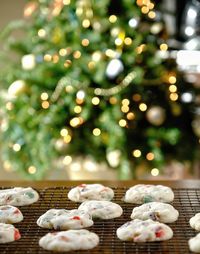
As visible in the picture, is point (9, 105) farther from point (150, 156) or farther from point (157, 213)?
point (157, 213)

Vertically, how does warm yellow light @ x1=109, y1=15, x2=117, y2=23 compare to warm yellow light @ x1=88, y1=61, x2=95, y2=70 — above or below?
above

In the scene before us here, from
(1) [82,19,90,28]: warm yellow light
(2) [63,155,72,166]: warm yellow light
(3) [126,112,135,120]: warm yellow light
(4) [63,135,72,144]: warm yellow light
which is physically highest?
(1) [82,19,90,28]: warm yellow light

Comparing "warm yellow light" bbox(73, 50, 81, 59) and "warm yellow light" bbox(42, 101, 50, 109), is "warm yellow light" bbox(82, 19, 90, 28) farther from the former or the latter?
"warm yellow light" bbox(42, 101, 50, 109)

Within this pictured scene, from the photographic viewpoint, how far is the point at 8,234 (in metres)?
1.41

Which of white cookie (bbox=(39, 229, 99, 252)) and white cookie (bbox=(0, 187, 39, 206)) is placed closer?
white cookie (bbox=(39, 229, 99, 252))

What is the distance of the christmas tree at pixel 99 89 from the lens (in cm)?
291

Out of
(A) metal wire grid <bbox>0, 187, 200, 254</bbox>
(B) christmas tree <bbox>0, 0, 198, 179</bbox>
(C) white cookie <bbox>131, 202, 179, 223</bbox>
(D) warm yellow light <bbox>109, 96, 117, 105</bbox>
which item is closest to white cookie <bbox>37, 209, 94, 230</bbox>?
(A) metal wire grid <bbox>0, 187, 200, 254</bbox>

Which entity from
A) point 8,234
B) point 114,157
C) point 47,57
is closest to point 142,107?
point 114,157

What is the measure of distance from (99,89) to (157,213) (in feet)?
4.64

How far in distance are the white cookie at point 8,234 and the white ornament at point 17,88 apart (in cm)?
158

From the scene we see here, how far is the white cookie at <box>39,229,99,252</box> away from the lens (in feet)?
4.45

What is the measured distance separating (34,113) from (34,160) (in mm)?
244

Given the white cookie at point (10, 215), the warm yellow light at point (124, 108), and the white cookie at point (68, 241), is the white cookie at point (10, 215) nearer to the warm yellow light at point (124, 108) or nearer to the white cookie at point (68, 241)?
the white cookie at point (68, 241)

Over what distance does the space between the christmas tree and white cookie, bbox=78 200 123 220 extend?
1195 millimetres
